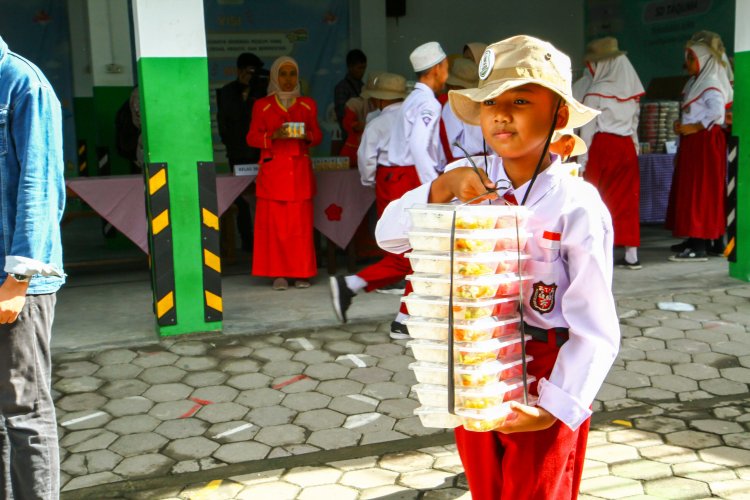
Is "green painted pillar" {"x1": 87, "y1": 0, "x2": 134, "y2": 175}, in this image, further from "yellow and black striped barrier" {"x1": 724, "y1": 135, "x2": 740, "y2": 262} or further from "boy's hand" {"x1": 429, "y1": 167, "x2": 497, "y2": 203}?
"boy's hand" {"x1": 429, "y1": 167, "x2": 497, "y2": 203}

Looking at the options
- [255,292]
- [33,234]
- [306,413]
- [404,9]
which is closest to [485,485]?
[33,234]

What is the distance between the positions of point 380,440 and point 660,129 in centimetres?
674

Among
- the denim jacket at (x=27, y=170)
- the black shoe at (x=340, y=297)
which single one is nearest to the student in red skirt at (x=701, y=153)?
the black shoe at (x=340, y=297)

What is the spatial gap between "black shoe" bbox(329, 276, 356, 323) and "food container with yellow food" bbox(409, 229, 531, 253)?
7.19 ft

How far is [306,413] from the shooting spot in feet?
14.4

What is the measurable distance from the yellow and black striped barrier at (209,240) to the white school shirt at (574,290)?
385cm

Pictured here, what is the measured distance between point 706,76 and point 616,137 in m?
0.94

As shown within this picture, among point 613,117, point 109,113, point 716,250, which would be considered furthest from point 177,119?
point 716,250

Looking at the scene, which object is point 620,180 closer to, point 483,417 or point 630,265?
point 630,265

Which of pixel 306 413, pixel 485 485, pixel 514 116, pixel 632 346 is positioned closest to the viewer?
pixel 514 116

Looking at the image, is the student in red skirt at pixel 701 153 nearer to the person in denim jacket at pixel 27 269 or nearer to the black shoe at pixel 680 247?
the black shoe at pixel 680 247

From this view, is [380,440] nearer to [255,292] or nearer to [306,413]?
[306,413]

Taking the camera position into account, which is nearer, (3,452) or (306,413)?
(3,452)

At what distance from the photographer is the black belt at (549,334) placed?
1953 millimetres
